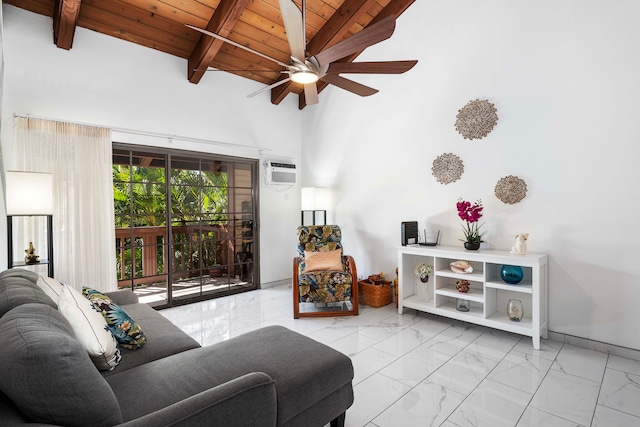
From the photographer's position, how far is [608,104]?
2727mm

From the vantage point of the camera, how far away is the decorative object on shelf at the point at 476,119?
3336 mm

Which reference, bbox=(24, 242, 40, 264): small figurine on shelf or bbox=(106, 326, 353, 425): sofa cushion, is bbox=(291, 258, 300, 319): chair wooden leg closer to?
bbox=(106, 326, 353, 425): sofa cushion

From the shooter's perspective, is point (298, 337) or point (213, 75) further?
point (213, 75)

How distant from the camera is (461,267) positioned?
3262 millimetres

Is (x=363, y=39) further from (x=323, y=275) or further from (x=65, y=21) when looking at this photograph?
(x=65, y=21)

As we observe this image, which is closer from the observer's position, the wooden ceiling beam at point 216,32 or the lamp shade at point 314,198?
the wooden ceiling beam at point 216,32

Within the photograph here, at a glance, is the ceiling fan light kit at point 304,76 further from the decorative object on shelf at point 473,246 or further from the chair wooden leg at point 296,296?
the decorative object on shelf at point 473,246

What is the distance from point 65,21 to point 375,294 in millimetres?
4148

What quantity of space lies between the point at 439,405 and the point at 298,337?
0.97 m

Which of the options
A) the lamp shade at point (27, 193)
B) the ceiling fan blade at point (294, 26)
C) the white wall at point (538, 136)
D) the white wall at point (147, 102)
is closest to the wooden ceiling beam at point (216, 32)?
the white wall at point (147, 102)

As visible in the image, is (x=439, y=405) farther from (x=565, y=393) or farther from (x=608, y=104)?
(x=608, y=104)

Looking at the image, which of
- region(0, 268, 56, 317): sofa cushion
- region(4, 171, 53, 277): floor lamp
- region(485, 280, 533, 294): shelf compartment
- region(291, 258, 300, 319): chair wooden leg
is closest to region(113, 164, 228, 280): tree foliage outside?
region(4, 171, 53, 277): floor lamp

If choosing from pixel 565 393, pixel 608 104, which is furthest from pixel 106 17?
pixel 565 393

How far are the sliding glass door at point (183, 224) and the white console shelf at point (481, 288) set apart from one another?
2.32 meters
